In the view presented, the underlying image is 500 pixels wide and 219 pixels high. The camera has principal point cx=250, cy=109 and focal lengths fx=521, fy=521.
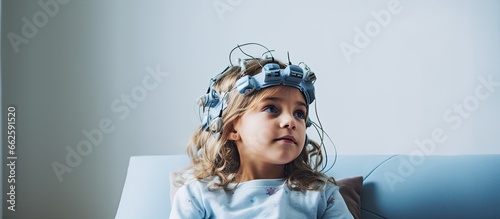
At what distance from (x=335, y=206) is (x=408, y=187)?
0.26 meters

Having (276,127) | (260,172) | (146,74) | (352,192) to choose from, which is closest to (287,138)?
(276,127)

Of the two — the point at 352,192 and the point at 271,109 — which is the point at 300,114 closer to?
the point at 271,109

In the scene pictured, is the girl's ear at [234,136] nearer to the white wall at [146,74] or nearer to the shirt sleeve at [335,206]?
the shirt sleeve at [335,206]

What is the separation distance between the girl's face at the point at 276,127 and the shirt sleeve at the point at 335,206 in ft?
0.47

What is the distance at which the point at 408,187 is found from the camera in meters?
1.46

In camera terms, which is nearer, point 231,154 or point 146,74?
point 231,154

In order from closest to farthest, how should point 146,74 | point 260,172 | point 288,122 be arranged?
point 288,122 < point 260,172 < point 146,74

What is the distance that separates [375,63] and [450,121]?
0.38 m

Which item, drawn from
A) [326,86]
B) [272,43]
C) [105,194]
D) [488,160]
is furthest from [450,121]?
[105,194]

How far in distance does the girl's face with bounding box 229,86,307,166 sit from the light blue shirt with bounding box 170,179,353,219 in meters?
0.08

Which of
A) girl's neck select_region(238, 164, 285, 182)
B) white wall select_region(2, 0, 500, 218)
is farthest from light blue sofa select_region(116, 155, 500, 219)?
white wall select_region(2, 0, 500, 218)

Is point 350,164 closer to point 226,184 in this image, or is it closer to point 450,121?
point 226,184

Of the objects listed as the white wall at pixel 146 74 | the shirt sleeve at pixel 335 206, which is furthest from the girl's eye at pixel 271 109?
the white wall at pixel 146 74

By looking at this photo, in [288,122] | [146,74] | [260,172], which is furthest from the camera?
[146,74]
